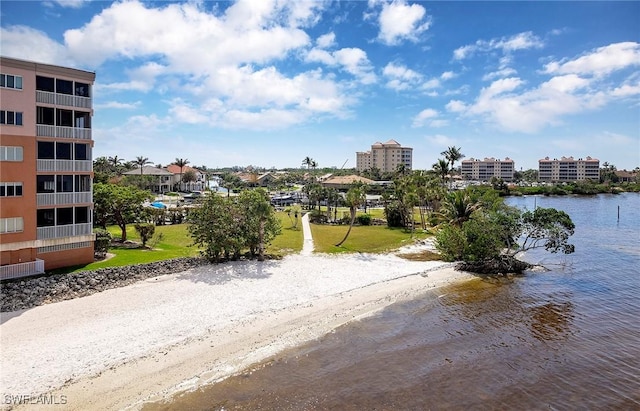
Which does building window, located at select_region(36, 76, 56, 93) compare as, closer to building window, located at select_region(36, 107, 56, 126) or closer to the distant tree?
building window, located at select_region(36, 107, 56, 126)

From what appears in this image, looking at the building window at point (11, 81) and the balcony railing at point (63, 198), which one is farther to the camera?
the balcony railing at point (63, 198)

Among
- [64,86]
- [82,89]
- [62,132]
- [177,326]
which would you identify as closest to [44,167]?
[62,132]

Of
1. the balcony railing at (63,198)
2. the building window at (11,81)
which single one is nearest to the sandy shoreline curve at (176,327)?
the balcony railing at (63,198)

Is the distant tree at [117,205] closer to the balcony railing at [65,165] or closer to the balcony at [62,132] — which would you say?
the balcony railing at [65,165]

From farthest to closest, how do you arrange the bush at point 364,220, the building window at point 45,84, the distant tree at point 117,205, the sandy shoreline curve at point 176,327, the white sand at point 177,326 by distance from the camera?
the bush at point 364,220 < the distant tree at point 117,205 < the building window at point 45,84 < the white sand at point 177,326 < the sandy shoreline curve at point 176,327

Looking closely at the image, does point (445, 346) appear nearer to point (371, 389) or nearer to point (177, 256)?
point (371, 389)

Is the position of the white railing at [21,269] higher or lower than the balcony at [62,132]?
lower

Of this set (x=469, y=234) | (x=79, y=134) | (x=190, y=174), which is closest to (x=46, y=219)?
(x=79, y=134)
